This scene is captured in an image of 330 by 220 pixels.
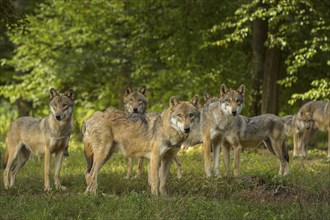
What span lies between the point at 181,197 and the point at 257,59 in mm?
12339

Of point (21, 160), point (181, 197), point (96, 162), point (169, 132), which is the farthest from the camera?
point (21, 160)

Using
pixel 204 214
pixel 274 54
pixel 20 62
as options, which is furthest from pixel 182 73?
pixel 204 214

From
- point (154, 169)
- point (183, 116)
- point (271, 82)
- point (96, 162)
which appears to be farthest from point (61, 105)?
point (271, 82)

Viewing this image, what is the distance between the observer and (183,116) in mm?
10000

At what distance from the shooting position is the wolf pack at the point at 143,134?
10.2 meters

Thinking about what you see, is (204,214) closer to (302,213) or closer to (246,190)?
(302,213)

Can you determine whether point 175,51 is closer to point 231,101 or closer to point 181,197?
point 231,101

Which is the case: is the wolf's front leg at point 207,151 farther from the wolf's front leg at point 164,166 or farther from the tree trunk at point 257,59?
the tree trunk at point 257,59

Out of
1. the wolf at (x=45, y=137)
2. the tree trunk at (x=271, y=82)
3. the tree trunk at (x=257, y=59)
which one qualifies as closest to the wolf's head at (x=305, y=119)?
the tree trunk at (x=271, y=82)

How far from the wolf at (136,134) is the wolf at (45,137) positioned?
0.71 m

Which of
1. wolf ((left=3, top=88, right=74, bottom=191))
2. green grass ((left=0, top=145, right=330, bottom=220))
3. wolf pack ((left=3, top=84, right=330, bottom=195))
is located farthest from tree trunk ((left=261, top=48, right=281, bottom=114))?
wolf ((left=3, top=88, right=74, bottom=191))

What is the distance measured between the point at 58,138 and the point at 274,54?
1043 centimetres

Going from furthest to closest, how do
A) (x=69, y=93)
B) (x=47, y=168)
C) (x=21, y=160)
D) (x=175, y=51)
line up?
(x=175, y=51) → (x=21, y=160) → (x=69, y=93) → (x=47, y=168)

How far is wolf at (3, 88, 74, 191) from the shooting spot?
11.4m
